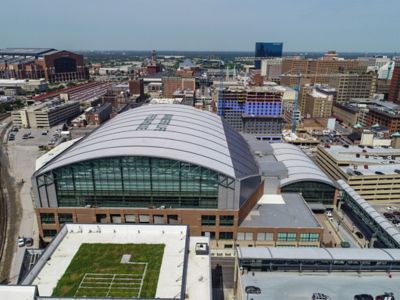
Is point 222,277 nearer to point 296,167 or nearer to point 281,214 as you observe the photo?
point 281,214

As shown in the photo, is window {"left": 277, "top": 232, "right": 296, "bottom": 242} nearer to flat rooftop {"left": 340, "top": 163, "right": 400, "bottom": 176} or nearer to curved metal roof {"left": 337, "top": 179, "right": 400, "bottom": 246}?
curved metal roof {"left": 337, "top": 179, "right": 400, "bottom": 246}

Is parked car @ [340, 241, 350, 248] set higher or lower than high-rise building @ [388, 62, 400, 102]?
lower

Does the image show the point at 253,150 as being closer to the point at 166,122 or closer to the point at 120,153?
the point at 166,122

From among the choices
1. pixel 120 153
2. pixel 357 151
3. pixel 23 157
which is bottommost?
pixel 23 157

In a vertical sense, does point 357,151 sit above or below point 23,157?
above

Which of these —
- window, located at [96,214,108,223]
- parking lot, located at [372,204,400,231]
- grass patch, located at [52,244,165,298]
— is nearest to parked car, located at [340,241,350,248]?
parking lot, located at [372,204,400,231]

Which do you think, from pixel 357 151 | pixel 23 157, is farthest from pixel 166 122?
pixel 23 157

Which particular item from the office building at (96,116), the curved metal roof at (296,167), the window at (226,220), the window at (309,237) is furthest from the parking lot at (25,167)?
the curved metal roof at (296,167)
